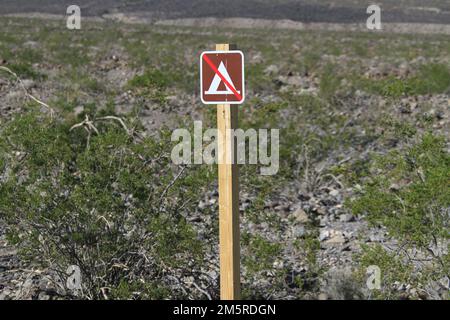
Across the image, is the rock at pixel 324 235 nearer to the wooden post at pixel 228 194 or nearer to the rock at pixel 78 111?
the rock at pixel 78 111

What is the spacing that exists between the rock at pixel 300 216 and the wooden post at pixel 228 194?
3.63m

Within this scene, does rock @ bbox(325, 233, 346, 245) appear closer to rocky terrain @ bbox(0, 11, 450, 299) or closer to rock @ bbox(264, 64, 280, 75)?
rocky terrain @ bbox(0, 11, 450, 299)

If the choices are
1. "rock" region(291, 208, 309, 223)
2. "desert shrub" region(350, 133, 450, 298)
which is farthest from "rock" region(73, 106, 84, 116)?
"desert shrub" region(350, 133, 450, 298)

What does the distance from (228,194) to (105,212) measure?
1.50 metres

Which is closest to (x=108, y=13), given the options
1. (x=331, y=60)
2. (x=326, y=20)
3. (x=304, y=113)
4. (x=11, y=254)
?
(x=326, y=20)

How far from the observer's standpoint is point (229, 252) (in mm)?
4336

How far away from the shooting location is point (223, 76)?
4238 mm

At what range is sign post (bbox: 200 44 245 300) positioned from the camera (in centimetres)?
423

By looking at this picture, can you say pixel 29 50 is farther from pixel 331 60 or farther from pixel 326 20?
pixel 326 20

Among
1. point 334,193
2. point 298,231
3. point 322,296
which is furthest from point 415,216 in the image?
point 334,193

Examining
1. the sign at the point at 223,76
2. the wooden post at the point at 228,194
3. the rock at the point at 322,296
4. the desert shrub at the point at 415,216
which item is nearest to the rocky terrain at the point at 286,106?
the rock at the point at 322,296
